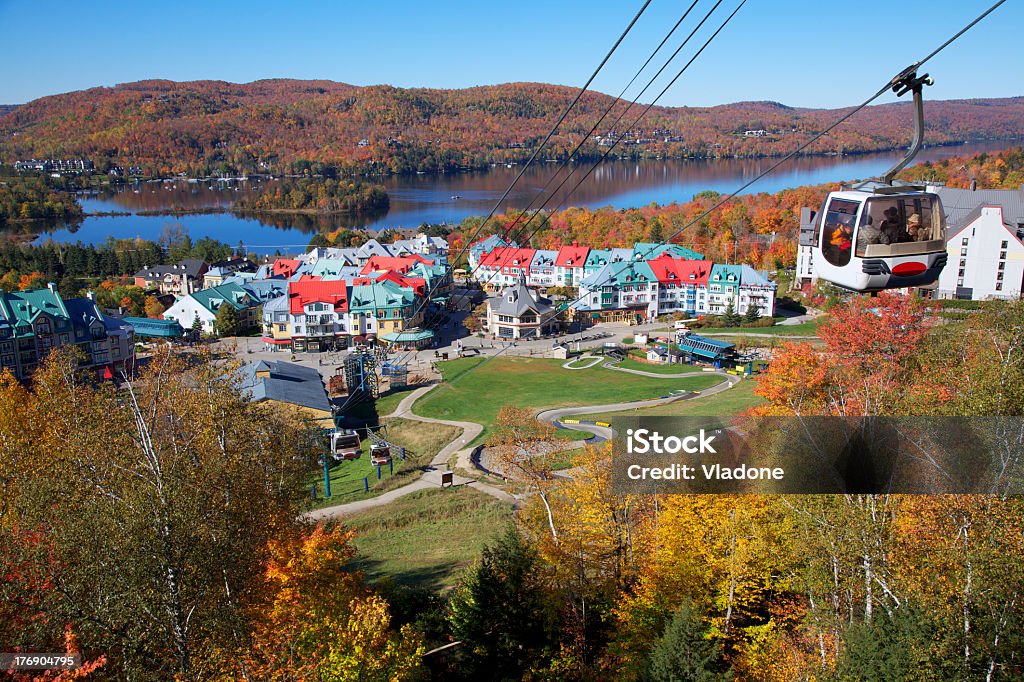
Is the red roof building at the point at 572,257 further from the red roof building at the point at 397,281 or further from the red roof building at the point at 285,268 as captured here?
the red roof building at the point at 285,268

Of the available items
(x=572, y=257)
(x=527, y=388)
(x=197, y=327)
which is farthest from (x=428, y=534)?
(x=572, y=257)

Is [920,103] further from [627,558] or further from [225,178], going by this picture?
[225,178]


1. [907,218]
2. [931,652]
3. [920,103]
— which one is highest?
[920,103]

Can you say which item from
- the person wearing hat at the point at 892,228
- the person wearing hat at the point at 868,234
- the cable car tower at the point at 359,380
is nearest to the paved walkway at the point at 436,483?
the cable car tower at the point at 359,380

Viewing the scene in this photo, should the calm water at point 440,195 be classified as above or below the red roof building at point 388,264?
above

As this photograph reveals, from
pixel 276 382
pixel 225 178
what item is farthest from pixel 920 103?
pixel 225 178

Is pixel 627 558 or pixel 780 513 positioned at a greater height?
pixel 780 513

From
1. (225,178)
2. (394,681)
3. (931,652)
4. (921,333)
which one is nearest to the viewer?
(931,652)

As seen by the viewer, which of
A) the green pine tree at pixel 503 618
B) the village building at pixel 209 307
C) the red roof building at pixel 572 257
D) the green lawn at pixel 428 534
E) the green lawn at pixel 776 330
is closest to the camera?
the green pine tree at pixel 503 618
